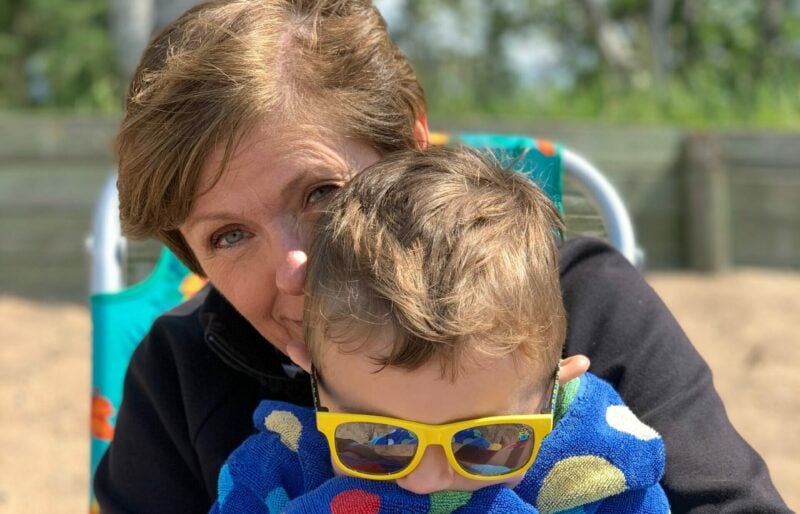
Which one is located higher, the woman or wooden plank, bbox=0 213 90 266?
the woman

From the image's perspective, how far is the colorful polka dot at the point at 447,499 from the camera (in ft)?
4.30

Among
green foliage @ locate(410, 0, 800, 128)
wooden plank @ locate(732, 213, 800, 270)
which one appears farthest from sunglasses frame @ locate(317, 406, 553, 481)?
green foliage @ locate(410, 0, 800, 128)

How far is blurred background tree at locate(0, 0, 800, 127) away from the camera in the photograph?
714cm

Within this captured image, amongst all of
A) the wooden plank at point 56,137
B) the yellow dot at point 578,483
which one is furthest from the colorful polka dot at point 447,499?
the wooden plank at point 56,137

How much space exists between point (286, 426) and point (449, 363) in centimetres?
34

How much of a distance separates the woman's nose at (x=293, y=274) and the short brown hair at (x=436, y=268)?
0.05 meters

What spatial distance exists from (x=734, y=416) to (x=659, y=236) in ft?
6.88

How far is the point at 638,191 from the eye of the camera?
234 inches

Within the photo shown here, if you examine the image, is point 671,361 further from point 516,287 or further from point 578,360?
point 516,287

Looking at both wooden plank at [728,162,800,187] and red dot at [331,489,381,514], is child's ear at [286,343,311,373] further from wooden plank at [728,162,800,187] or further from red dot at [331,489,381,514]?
wooden plank at [728,162,800,187]

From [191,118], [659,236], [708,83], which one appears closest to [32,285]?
[659,236]

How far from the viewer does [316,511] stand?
52.5 inches

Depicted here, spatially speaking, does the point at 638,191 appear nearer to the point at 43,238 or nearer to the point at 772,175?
the point at 772,175

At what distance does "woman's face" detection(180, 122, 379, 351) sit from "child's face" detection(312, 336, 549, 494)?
0.16m
